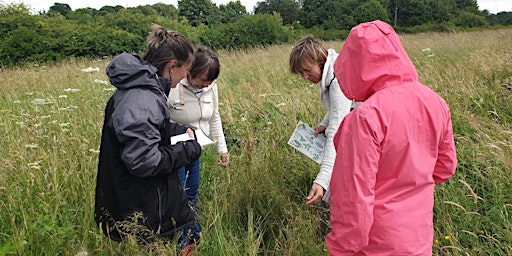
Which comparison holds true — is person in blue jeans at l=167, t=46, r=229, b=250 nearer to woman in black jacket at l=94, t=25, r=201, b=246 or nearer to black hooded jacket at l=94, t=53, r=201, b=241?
woman in black jacket at l=94, t=25, r=201, b=246

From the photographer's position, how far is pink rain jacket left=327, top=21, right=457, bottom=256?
139 cm

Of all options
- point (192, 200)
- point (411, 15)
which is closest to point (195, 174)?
point (192, 200)

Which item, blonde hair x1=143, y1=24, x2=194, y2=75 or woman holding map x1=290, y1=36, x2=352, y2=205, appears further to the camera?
woman holding map x1=290, y1=36, x2=352, y2=205

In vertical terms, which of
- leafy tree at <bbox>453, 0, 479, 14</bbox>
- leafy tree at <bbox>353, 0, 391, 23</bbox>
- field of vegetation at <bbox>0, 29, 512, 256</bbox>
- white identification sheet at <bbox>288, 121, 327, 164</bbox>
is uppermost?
leafy tree at <bbox>453, 0, 479, 14</bbox>

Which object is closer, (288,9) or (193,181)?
A: (193,181)

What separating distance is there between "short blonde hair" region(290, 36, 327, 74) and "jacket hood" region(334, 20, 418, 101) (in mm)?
773

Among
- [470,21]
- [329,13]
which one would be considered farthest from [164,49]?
[470,21]

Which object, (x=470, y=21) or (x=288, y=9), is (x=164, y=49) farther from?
(x=288, y=9)

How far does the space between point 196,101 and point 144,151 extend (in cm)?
102

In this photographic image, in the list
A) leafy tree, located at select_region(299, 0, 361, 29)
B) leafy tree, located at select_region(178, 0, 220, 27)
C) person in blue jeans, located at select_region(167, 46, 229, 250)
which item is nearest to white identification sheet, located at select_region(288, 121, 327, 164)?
person in blue jeans, located at select_region(167, 46, 229, 250)

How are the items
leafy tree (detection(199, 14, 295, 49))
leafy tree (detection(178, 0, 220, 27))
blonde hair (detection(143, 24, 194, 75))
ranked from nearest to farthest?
blonde hair (detection(143, 24, 194, 75)) → leafy tree (detection(199, 14, 295, 49)) → leafy tree (detection(178, 0, 220, 27))

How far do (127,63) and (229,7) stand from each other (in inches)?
1537

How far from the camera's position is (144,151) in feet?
5.74

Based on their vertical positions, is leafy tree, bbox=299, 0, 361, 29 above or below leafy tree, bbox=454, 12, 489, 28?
above
